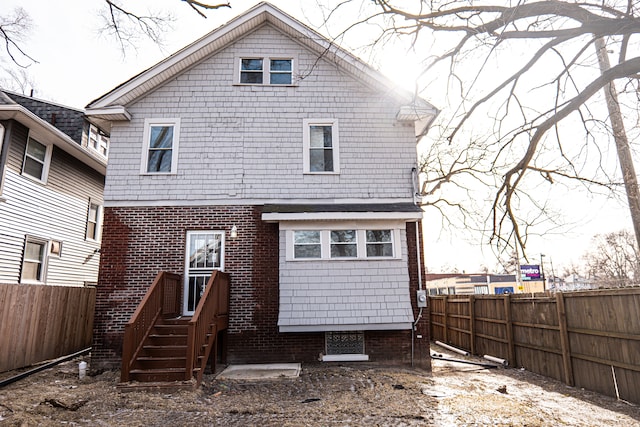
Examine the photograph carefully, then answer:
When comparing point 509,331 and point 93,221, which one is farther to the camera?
point 93,221

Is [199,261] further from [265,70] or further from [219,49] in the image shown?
[219,49]

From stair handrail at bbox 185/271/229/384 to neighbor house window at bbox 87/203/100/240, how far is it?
872 cm

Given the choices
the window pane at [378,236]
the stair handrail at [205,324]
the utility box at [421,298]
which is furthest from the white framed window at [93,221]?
the utility box at [421,298]

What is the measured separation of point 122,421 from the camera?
552 cm

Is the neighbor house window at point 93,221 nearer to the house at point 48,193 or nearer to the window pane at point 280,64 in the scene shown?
the house at point 48,193

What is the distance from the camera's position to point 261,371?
856cm

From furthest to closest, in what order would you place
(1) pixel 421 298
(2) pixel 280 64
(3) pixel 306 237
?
(2) pixel 280 64 → (3) pixel 306 237 → (1) pixel 421 298

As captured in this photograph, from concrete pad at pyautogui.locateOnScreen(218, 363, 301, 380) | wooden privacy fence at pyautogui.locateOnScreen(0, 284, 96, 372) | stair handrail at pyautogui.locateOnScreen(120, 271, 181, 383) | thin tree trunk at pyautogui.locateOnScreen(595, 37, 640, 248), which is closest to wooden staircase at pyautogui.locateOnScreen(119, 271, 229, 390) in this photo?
stair handrail at pyautogui.locateOnScreen(120, 271, 181, 383)

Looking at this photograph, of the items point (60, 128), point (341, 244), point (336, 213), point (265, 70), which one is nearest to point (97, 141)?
point (60, 128)

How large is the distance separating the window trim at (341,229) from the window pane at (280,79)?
3.93 m

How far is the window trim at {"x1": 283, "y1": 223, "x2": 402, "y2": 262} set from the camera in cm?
969

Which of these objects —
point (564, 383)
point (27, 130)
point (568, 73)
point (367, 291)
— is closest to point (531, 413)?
point (564, 383)

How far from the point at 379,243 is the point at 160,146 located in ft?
19.3

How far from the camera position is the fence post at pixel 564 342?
7.65 m
